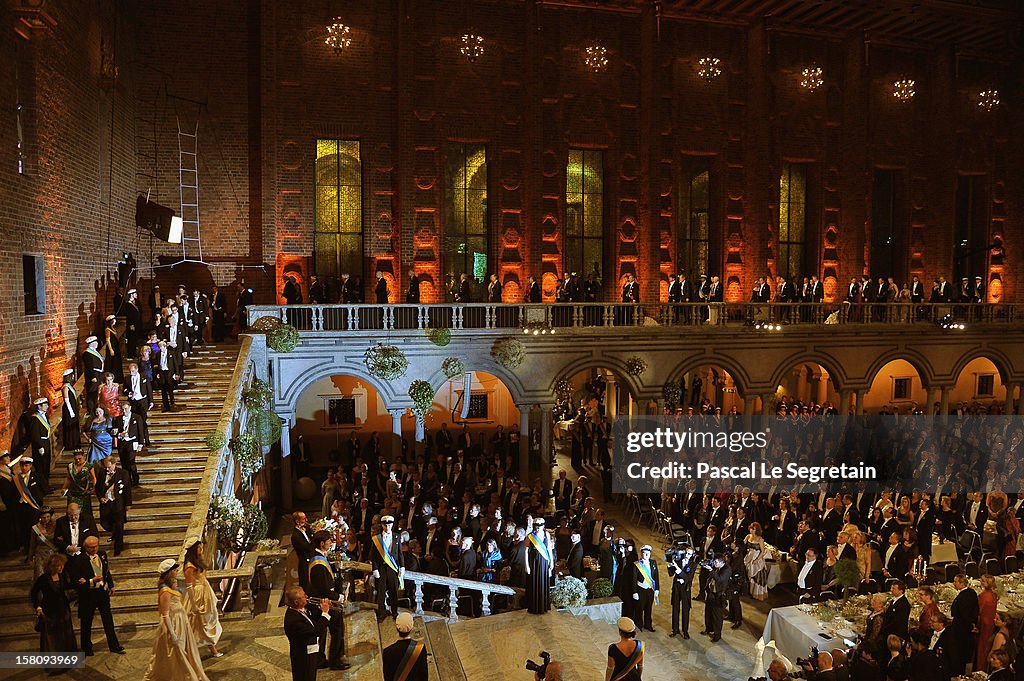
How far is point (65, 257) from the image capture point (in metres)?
14.6

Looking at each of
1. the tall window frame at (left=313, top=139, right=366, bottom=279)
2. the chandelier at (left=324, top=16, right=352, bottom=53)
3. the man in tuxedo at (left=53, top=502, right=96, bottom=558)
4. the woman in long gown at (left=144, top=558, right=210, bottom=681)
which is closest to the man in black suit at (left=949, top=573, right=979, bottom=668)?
the woman in long gown at (left=144, top=558, right=210, bottom=681)

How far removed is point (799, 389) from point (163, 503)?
2420cm

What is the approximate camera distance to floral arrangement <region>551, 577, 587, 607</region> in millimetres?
11617

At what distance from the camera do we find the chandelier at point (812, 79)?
25.7 meters

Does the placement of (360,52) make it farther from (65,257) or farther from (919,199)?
(919,199)

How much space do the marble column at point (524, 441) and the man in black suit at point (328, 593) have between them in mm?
12195

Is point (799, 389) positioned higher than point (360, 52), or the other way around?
point (360, 52)

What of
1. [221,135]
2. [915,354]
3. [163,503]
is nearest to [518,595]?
[163,503]

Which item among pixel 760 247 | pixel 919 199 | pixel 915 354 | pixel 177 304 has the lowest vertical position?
pixel 915 354

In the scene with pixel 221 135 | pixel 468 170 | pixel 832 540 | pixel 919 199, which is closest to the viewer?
pixel 832 540

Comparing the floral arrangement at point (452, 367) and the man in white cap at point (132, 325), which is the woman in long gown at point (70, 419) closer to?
the man in white cap at point (132, 325)

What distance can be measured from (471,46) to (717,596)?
722 inches

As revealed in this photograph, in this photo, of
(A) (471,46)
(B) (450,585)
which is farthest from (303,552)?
(A) (471,46)

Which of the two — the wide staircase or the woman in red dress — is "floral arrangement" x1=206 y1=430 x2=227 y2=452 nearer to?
the wide staircase
